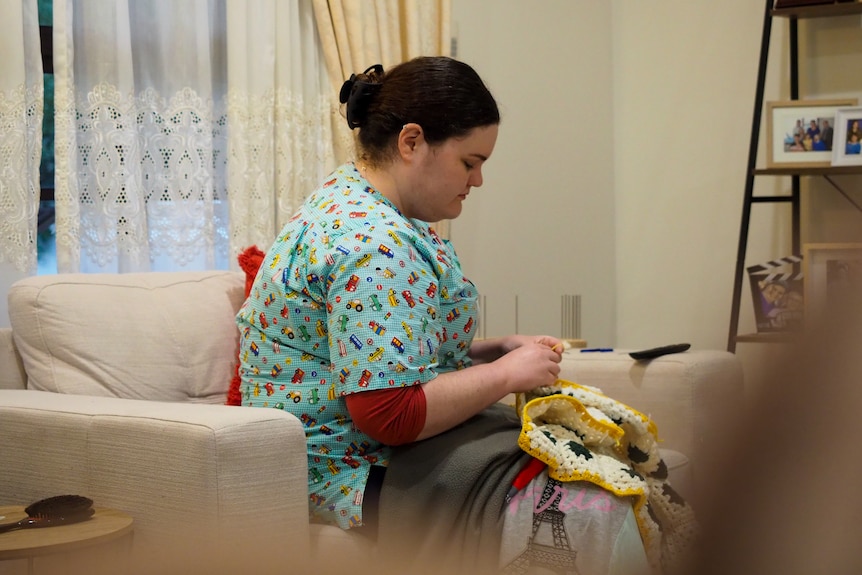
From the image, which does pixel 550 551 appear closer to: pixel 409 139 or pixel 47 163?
pixel 409 139

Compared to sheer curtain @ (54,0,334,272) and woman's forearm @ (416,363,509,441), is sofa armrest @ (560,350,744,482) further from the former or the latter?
sheer curtain @ (54,0,334,272)

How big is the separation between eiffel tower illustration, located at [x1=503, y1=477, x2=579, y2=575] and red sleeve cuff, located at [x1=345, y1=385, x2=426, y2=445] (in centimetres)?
20

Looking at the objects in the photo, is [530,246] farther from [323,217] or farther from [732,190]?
[323,217]

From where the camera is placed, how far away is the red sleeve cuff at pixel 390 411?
50.1 inches

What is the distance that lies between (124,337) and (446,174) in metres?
0.69

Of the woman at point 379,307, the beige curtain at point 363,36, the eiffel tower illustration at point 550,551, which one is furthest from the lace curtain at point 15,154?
the eiffel tower illustration at point 550,551

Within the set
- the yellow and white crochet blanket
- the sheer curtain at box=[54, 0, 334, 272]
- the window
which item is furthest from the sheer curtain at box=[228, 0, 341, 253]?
the yellow and white crochet blanket

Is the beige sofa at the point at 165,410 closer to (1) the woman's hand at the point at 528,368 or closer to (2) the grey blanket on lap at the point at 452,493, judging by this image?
(2) the grey blanket on lap at the point at 452,493

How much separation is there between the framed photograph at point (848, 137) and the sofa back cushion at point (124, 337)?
6.69 feet

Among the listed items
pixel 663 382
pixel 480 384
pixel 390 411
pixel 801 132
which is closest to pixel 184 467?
pixel 390 411

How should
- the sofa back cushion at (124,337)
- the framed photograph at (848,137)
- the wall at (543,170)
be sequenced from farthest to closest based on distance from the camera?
the wall at (543,170) < the framed photograph at (848,137) < the sofa back cushion at (124,337)

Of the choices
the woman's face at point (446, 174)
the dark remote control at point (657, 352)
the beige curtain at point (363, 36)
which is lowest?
the dark remote control at point (657, 352)

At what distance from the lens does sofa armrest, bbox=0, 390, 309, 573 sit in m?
1.22

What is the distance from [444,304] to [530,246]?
2.05 m
